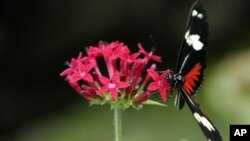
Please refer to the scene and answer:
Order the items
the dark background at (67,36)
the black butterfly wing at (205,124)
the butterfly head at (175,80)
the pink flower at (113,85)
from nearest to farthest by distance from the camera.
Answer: the black butterfly wing at (205,124), the pink flower at (113,85), the butterfly head at (175,80), the dark background at (67,36)

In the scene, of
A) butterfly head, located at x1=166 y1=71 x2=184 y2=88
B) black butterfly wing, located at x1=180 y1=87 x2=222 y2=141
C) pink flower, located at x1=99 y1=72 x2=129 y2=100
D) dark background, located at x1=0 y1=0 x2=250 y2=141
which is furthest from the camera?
dark background, located at x1=0 y1=0 x2=250 y2=141

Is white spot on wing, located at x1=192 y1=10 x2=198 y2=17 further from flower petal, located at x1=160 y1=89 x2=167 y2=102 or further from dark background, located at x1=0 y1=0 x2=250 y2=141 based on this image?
dark background, located at x1=0 y1=0 x2=250 y2=141

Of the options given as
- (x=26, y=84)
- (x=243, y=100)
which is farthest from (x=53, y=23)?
(x=243, y=100)

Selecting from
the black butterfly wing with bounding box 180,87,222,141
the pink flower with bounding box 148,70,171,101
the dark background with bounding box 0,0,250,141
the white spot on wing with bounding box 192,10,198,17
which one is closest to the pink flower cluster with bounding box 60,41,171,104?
the pink flower with bounding box 148,70,171,101

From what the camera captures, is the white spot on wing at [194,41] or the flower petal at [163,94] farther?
the white spot on wing at [194,41]

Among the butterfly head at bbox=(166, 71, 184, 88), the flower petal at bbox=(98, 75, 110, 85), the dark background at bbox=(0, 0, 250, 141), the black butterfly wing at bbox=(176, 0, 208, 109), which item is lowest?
the flower petal at bbox=(98, 75, 110, 85)

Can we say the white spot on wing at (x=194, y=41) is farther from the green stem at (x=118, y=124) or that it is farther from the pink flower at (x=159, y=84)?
the green stem at (x=118, y=124)

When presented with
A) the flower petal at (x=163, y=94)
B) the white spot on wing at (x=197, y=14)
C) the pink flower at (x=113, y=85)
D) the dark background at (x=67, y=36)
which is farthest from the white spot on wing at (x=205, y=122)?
the dark background at (x=67, y=36)
